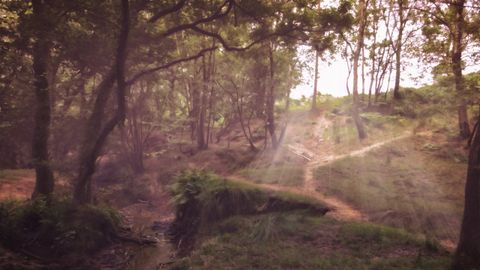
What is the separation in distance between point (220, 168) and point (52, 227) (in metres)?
12.0

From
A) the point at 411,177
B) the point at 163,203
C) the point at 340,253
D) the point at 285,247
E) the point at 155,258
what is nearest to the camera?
the point at 340,253

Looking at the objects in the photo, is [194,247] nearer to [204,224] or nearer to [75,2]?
[204,224]

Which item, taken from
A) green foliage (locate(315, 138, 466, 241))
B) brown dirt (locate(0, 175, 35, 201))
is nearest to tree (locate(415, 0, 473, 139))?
green foliage (locate(315, 138, 466, 241))

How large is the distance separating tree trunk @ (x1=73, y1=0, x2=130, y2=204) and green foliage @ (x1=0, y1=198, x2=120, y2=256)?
3.08 feet

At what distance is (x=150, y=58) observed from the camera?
47.3 feet

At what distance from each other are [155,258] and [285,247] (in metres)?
4.45

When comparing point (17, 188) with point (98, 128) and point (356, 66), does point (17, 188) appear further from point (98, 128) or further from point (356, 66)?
point (356, 66)

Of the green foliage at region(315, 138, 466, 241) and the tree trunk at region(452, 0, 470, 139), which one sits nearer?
the green foliage at region(315, 138, 466, 241)

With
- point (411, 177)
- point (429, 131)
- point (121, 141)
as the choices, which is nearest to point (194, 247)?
point (411, 177)

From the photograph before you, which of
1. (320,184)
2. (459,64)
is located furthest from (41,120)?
(459,64)

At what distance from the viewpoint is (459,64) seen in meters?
12.7

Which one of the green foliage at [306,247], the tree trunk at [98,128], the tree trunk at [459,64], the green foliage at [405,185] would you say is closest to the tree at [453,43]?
the tree trunk at [459,64]

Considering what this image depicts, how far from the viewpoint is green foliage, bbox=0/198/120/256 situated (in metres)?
10.1

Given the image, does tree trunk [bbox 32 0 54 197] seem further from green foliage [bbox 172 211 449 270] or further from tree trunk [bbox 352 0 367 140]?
tree trunk [bbox 352 0 367 140]
